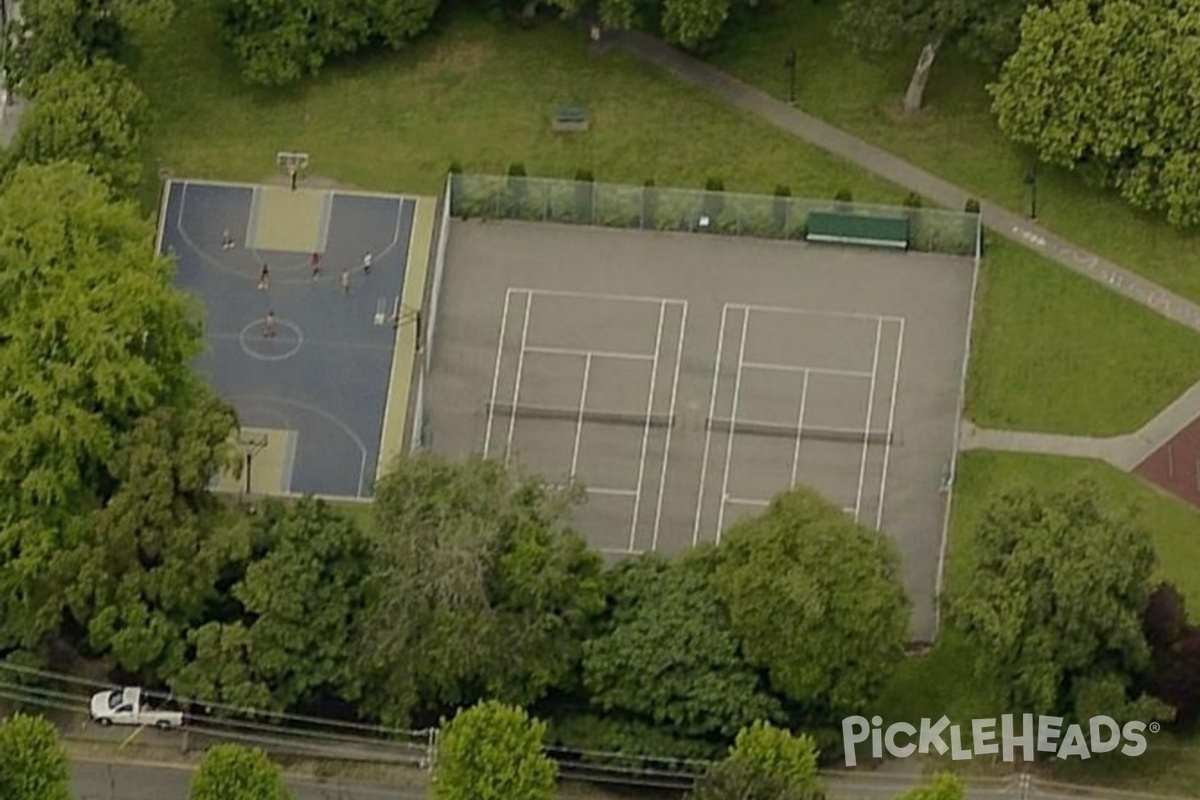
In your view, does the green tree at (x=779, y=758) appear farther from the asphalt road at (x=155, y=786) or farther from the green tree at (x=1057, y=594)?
the asphalt road at (x=155, y=786)

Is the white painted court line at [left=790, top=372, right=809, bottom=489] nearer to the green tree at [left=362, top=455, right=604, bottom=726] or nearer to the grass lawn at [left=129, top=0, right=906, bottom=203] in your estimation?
the grass lawn at [left=129, top=0, right=906, bottom=203]

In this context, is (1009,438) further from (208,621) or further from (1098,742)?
(208,621)

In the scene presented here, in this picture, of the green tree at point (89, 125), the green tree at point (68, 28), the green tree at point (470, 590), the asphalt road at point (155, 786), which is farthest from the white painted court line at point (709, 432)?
the green tree at point (68, 28)

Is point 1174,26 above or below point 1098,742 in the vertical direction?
above

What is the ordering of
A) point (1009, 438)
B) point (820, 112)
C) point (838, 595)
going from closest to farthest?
1. point (838, 595)
2. point (1009, 438)
3. point (820, 112)

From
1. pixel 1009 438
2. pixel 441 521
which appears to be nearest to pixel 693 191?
pixel 1009 438

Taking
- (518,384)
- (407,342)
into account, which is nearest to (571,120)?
(407,342)

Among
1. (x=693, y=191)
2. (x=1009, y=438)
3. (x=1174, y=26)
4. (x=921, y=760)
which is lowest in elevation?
(x=921, y=760)
